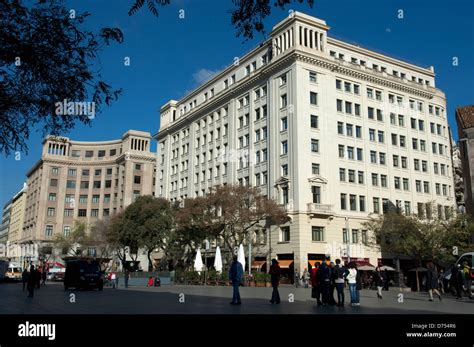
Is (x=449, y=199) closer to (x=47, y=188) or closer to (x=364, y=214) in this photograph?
(x=364, y=214)

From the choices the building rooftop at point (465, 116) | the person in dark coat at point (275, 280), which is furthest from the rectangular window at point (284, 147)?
the person in dark coat at point (275, 280)

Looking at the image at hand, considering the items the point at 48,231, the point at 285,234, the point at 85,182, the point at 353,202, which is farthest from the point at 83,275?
the point at 85,182

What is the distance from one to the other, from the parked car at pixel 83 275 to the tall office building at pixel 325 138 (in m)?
21.9

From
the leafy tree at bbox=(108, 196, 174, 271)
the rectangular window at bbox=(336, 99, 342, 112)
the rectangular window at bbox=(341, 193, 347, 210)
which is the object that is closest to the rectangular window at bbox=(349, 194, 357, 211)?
the rectangular window at bbox=(341, 193, 347, 210)

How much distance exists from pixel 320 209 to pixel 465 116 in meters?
16.5

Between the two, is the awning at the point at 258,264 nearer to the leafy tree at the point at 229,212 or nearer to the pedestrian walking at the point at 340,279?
the leafy tree at the point at 229,212

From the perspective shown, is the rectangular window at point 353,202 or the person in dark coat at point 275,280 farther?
the rectangular window at point 353,202

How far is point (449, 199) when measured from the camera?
59969 millimetres

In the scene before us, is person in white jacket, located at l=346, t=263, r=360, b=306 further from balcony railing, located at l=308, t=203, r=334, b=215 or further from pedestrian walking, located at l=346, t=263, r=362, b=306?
balcony railing, located at l=308, t=203, r=334, b=215

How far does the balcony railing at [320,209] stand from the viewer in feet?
155

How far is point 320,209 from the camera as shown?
47.9 metres

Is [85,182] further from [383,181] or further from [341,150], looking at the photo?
[383,181]

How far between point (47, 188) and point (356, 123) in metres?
78.2
